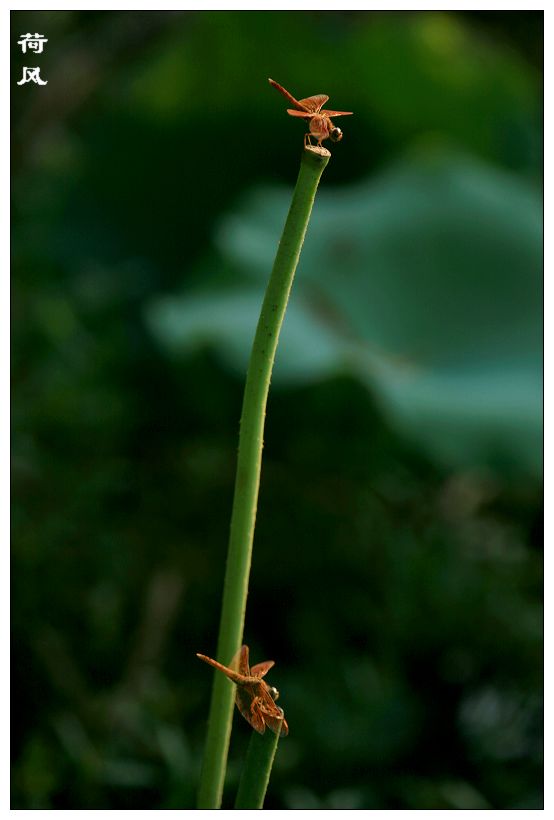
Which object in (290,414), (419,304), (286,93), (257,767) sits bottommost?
(257,767)


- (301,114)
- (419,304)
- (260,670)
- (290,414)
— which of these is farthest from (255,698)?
(419,304)

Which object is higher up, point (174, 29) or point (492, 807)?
point (174, 29)

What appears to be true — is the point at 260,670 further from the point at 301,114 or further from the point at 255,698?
the point at 301,114

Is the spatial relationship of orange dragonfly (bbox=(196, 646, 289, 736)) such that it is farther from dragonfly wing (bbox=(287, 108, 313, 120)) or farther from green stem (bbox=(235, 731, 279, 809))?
dragonfly wing (bbox=(287, 108, 313, 120))

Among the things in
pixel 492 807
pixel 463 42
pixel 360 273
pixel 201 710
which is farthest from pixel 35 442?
pixel 463 42

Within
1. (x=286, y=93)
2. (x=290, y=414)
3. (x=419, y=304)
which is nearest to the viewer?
(x=286, y=93)

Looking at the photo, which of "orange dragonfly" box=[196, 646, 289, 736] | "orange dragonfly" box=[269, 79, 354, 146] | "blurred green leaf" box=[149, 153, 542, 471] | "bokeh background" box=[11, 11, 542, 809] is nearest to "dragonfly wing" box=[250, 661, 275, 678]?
"orange dragonfly" box=[196, 646, 289, 736]

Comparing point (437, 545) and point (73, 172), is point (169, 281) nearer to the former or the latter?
point (73, 172)

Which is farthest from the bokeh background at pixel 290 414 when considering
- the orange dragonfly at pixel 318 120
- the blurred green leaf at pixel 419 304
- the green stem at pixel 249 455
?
the orange dragonfly at pixel 318 120
